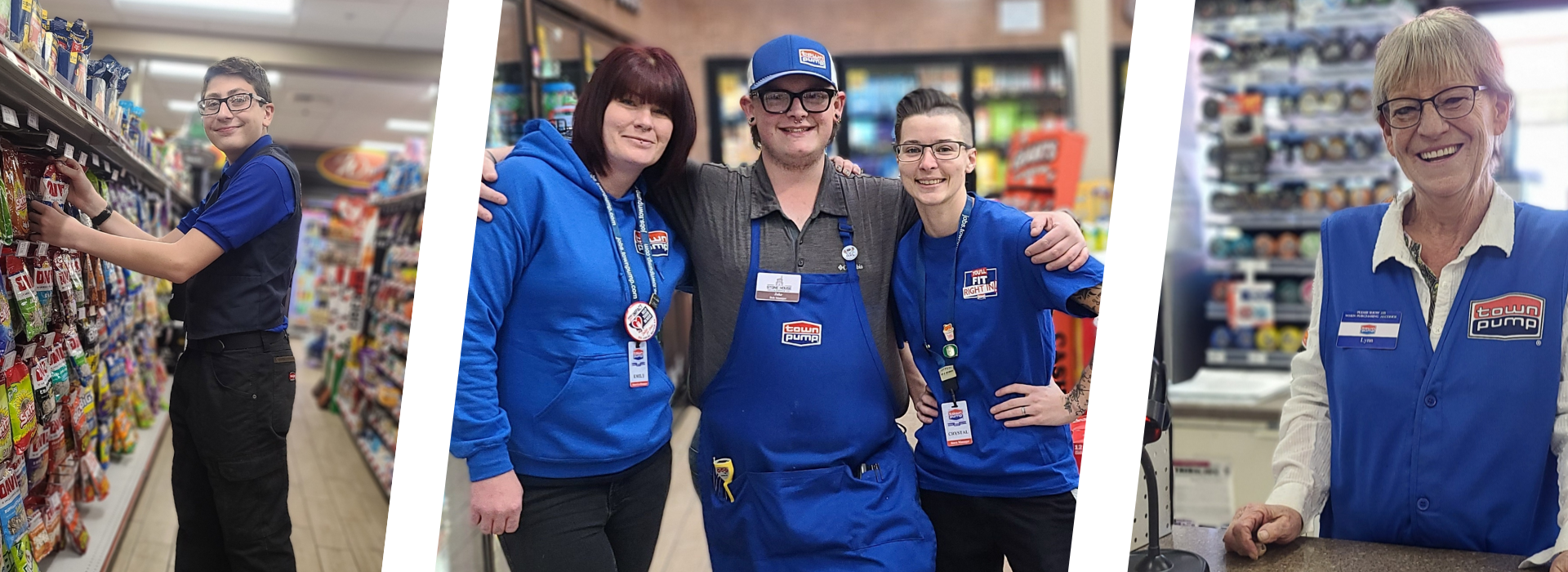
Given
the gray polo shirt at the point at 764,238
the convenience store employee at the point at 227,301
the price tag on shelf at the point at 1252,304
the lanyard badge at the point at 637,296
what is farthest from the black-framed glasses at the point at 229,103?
the price tag on shelf at the point at 1252,304

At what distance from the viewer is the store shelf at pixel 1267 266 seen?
4.58m

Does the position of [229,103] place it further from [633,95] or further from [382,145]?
[382,145]

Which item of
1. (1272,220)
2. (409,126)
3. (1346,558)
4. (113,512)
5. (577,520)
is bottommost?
(113,512)

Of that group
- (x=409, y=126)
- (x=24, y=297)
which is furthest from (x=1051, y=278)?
(x=409, y=126)

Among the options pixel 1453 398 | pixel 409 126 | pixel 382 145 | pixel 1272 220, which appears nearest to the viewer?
pixel 1453 398

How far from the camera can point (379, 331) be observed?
6.19 m

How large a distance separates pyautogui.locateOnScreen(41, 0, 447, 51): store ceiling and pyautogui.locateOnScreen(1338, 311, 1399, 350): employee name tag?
2.27 metres

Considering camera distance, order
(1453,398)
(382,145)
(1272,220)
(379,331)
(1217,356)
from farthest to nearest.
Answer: (379,331) → (382,145) → (1217,356) → (1272,220) → (1453,398)

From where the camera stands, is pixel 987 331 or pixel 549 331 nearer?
pixel 549 331

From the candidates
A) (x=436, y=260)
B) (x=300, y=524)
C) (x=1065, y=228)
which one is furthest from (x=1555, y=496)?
→ (x=300, y=524)

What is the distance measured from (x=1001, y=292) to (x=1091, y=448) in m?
0.39

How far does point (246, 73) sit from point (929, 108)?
1.33 m

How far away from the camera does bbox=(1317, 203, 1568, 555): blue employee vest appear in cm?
165

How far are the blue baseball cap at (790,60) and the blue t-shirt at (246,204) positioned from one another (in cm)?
94
